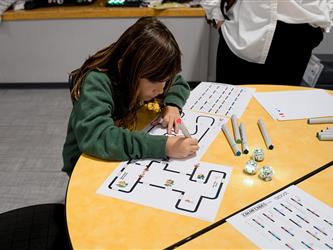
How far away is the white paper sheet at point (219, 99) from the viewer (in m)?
1.09

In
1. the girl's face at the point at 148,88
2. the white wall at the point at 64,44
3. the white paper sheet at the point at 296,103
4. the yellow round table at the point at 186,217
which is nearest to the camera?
the yellow round table at the point at 186,217

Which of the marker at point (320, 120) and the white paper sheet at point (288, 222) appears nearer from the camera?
the white paper sheet at point (288, 222)

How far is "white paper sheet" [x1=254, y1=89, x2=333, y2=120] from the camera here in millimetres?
1062

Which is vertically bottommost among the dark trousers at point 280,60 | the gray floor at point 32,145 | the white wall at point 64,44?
the gray floor at point 32,145

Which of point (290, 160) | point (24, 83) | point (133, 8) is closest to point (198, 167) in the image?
point (290, 160)

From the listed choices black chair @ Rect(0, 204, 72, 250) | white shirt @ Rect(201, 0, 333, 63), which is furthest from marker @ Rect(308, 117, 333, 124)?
black chair @ Rect(0, 204, 72, 250)

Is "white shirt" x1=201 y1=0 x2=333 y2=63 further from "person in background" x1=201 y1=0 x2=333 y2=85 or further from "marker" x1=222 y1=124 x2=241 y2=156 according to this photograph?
"marker" x1=222 y1=124 x2=241 y2=156

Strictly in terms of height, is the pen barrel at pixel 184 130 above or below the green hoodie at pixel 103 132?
below

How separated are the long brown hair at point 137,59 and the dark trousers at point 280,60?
2.44 feet

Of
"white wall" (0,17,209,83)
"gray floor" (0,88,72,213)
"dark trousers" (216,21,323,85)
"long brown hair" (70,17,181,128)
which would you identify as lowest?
"gray floor" (0,88,72,213)

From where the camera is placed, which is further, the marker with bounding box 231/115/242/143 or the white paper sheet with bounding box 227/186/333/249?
the marker with bounding box 231/115/242/143

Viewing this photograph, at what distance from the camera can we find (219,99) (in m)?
1.17

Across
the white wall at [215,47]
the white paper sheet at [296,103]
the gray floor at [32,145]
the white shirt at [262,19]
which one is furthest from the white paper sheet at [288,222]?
the white wall at [215,47]

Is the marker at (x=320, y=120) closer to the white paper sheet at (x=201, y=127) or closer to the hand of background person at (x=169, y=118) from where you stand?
the white paper sheet at (x=201, y=127)
